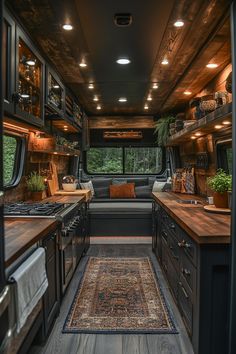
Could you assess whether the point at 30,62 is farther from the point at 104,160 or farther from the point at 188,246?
the point at 104,160

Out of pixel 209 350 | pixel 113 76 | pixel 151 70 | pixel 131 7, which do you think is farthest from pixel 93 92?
pixel 209 350

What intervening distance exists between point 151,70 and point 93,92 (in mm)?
1469

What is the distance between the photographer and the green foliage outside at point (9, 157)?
3624 mm

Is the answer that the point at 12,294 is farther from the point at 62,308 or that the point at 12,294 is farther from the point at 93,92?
the point at 93,92

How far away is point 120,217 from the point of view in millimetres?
6266

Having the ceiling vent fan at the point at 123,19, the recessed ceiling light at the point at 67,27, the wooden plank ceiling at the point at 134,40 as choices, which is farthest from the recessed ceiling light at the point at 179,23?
the recessed ceiling light at the point at 67,27

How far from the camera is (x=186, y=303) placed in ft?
8.42

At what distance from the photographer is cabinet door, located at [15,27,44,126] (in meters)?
2.62

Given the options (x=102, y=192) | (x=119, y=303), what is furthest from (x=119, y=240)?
(x=119, y=303)

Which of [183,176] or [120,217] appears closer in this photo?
[183,176]

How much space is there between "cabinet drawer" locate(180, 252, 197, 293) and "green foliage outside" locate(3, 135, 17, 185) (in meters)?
2.02

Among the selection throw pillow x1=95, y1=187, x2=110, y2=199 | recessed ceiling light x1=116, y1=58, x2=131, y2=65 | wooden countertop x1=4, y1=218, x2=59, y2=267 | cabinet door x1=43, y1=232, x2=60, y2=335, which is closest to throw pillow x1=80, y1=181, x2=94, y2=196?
throw pillow x1=95, y1=187, x2=110, y2=199

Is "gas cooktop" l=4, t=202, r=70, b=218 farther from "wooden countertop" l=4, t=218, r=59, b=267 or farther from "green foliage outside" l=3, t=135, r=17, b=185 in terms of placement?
"green foliage outside" l=3, t=135, r=17, b=185

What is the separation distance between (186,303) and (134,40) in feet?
7.56
